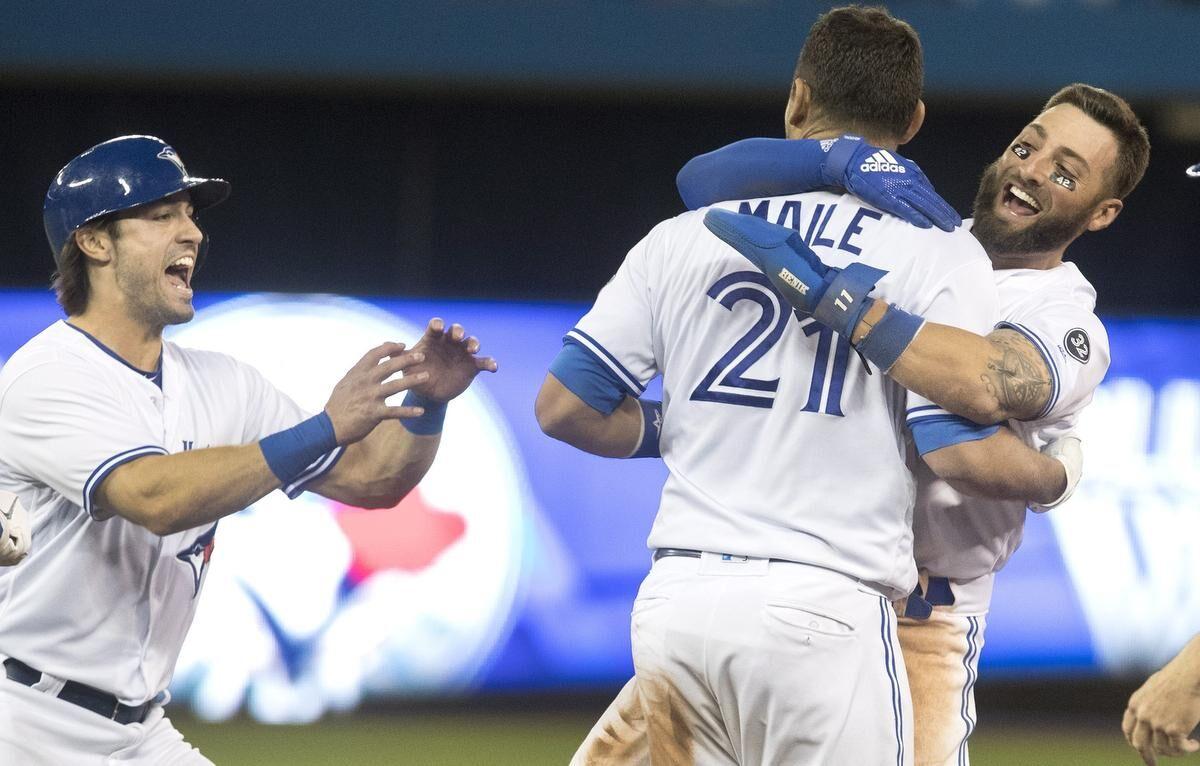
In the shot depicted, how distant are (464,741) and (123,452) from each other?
4289 millimetres

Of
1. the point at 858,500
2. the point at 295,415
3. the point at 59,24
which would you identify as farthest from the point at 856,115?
the point at 59,24

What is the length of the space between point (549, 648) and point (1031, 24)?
14.8 feet

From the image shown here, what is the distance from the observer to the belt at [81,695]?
9.81 ft

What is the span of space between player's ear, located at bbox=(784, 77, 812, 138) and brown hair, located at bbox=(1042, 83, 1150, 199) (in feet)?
2.44

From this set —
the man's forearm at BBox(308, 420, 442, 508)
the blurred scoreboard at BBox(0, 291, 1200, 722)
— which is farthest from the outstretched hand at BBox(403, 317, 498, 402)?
the blurred scoreboard at BBox(0, 291, 1200, 722)

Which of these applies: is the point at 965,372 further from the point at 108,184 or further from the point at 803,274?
the point at 108,184

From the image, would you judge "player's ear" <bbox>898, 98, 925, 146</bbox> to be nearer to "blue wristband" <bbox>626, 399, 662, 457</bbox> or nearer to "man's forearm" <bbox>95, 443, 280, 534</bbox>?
"blue wristband" <bbox>626, 399, 662, 457</bbox>

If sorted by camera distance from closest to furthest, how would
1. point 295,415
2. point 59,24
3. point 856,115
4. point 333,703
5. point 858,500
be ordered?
point 858,500 → point 856,115 → point 295,415 → point 333,703 → point 59,24

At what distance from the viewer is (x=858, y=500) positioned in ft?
8.43

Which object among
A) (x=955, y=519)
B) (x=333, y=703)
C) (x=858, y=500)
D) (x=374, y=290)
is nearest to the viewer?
(x=858, y=500)

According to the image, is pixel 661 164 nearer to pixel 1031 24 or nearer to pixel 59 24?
pixel 1031 24

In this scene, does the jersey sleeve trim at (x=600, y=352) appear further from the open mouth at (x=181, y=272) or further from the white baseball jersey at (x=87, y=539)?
the open mouth at (x=181, y=272)

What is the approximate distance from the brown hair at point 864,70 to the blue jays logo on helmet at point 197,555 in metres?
1.67

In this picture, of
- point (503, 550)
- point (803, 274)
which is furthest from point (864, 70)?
point (503, 550)
